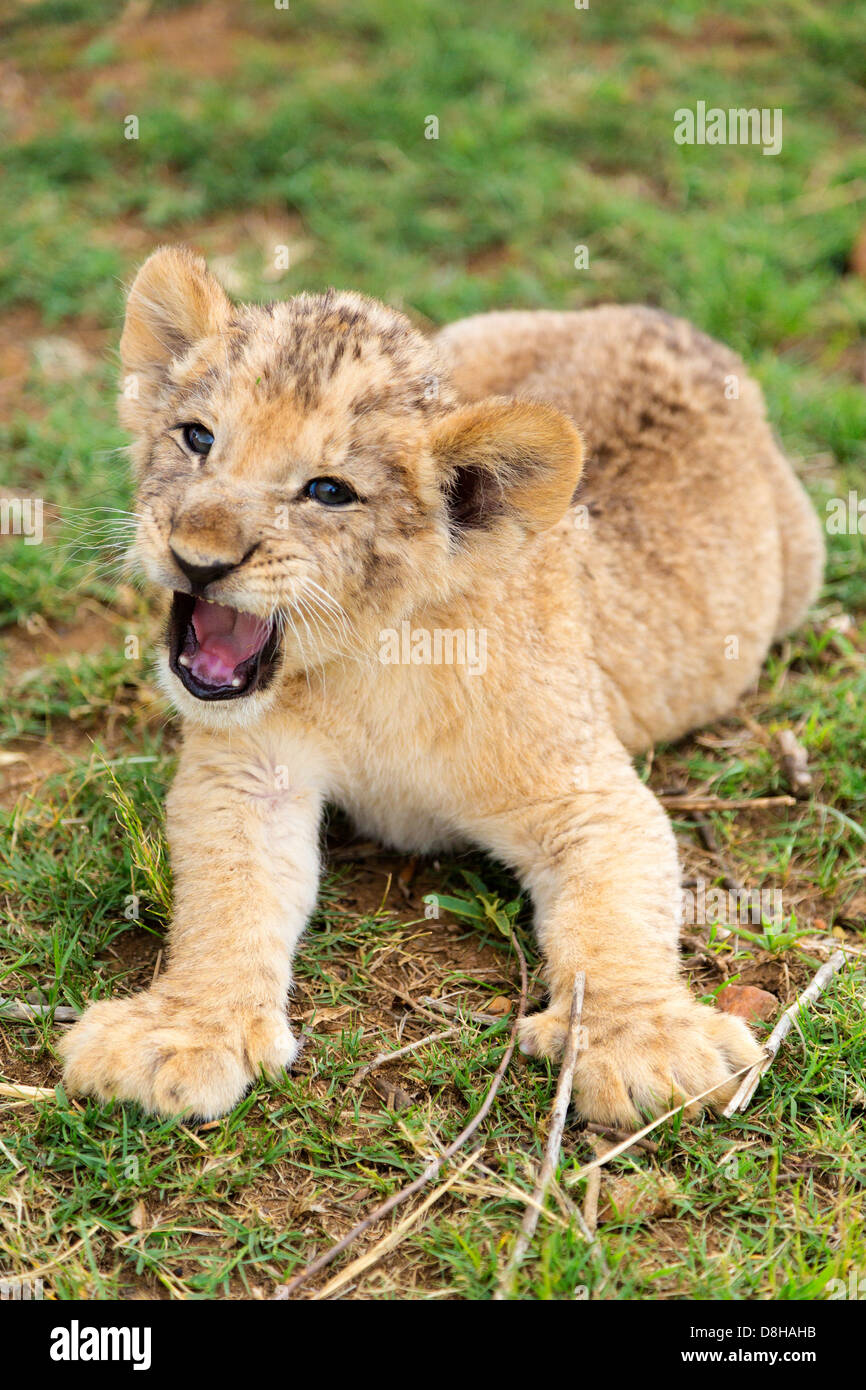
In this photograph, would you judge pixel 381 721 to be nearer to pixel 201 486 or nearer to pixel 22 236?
pixel 201 486

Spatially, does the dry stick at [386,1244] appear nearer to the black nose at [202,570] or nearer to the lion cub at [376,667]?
the lion cub at [376,667]

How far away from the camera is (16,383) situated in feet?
23.0

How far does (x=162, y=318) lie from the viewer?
171 inches

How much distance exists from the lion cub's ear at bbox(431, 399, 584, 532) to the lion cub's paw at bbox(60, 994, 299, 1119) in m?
1.61

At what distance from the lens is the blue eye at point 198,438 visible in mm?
3980

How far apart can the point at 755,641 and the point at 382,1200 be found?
2.90 meters

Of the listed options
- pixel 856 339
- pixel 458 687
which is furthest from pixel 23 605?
pixel 856 339

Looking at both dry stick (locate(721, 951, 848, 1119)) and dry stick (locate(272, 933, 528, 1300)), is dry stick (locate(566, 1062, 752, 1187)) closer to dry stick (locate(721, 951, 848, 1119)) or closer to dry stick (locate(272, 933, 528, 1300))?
dry stick (locate(721, 951, 848, 1119))

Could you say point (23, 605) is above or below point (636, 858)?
above

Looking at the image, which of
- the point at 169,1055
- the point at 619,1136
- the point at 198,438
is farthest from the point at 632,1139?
the point at 198,438

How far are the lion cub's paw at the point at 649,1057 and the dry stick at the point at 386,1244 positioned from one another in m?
0.39

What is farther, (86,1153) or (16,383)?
(16,383)

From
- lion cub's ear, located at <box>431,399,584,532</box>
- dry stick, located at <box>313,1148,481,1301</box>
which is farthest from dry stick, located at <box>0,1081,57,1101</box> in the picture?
lion cub's ear, located at <box>431,399,584,532</box>

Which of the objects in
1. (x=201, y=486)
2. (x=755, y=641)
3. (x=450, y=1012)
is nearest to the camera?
(x=201, y=486)
